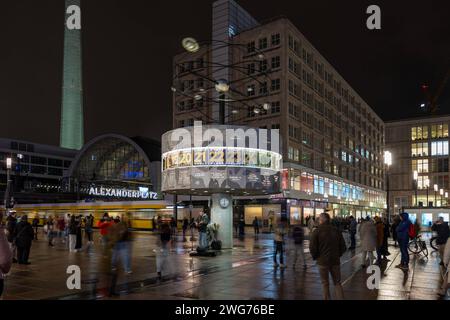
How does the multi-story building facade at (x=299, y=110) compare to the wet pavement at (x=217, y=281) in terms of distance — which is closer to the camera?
the wet pavement at (x=217, y=281)

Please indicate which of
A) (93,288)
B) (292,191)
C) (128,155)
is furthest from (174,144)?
(128,155)

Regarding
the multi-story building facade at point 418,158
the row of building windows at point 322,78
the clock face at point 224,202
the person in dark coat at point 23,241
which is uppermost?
the row of building windows at point 322,78

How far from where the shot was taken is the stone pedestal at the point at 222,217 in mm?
26516

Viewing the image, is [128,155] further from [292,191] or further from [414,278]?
[414,278]

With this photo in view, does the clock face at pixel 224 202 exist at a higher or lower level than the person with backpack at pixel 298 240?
higher

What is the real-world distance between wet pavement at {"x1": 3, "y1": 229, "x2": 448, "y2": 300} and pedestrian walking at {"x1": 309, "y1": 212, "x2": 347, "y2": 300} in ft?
6.41

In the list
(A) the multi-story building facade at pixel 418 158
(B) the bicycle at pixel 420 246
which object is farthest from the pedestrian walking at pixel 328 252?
(A) the multi-story building facade at pixel 418 158

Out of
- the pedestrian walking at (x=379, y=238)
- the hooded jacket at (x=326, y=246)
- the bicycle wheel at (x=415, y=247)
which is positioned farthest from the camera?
the bicycle wheel at (x=415, y=247)

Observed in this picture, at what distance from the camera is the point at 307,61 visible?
7438 cm

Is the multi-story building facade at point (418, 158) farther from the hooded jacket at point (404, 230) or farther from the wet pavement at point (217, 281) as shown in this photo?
the wet pavement at point (217, 281)

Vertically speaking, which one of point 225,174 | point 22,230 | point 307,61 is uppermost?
point 307,61

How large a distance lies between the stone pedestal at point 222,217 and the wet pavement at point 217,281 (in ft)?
17.6
